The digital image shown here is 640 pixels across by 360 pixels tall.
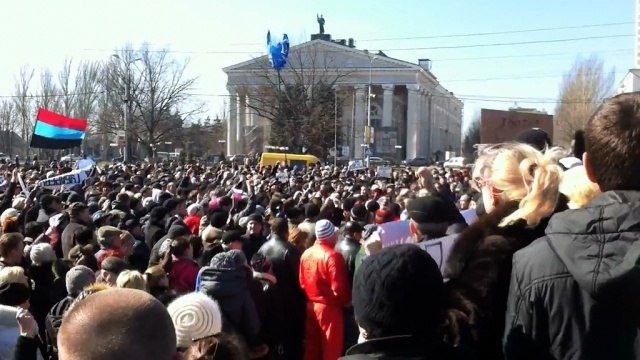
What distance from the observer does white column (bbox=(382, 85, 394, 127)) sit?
87.4 metres

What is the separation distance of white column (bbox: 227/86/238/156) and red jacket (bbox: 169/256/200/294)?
7774 cm

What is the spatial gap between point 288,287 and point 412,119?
275ft

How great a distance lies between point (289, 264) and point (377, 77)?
266ft

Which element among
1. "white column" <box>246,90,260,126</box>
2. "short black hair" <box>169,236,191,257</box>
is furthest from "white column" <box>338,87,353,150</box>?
"short black hair" <box>169,236,191,257</box>

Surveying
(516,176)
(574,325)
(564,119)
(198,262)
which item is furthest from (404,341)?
(564,119)

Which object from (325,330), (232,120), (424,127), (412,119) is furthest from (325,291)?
(424,127)

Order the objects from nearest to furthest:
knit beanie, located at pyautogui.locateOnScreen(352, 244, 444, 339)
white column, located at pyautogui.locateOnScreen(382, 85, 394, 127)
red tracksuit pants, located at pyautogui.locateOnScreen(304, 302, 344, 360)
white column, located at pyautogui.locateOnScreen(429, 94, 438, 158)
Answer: knit beanie, located at pyautogui.locateOnScreen(352, 244, 444, 339), red tracksuit pants, located at pyautogui.locateOnScreen(304, 302, 344, 360), white column, located at pyautogui.locateOnScreen(382, 85, 394, 127), white column, located at pyautogui.locateOnScreen(429, 94, 438, 158)

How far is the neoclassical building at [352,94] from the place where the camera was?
79.2m

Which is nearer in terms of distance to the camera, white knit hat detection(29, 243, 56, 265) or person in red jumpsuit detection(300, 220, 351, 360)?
white knit hat detection(29, 243, 56, 265)

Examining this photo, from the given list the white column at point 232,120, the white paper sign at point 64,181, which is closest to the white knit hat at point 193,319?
the white paper sign at point 64,181

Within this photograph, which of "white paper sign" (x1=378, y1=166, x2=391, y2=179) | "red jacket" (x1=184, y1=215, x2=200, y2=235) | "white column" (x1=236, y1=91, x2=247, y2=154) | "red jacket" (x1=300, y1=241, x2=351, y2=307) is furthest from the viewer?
"white column" (x1=236, y1=91, x2=247, y2=154)

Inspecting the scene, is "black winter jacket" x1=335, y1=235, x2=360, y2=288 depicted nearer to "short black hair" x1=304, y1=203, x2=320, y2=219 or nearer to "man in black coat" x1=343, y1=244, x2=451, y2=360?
"short black hair" x1=304, y1=203, x2=320, y2=219

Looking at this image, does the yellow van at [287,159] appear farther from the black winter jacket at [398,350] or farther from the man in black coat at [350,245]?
the black winter jacket at [398,350]

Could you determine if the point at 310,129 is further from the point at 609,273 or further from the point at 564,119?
the point at 609,273
